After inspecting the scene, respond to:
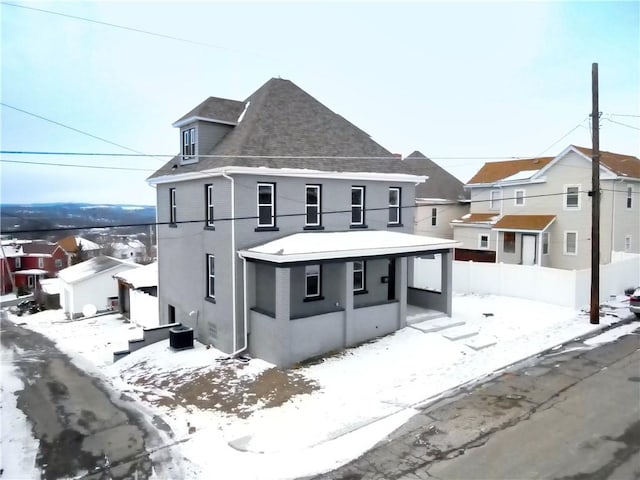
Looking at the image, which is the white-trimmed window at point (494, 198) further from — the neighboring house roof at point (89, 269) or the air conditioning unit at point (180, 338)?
the neighboring house roof at point (89, 269)

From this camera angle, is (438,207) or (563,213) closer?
(563,213)

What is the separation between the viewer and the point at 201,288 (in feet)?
58.3

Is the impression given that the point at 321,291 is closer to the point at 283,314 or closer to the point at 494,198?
the point at 283,314

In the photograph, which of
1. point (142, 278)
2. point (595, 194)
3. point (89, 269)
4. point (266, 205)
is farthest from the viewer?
point (89, 269)

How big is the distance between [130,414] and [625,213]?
28442mm

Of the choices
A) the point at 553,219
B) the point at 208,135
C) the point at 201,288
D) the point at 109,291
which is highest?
the point at 208,135

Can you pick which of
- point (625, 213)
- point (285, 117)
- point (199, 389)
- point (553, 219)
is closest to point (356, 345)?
point (199, 389)

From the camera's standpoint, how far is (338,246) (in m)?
15.1

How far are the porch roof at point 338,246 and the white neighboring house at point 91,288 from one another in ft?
74.6

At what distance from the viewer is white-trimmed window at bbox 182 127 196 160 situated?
18562 mm

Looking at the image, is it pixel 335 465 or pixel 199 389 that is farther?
pixel 199 389

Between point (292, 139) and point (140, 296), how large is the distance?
45.2 feet

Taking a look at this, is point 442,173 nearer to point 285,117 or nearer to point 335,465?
point 285,117

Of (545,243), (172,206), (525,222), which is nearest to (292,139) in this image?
(172,206)
